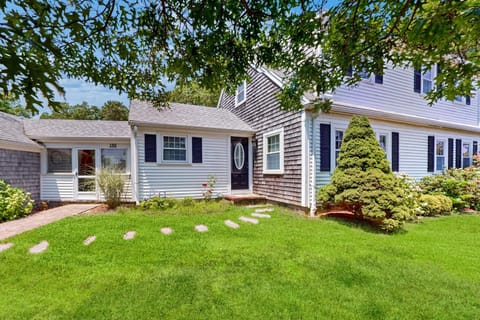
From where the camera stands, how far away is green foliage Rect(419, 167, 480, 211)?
330 inches

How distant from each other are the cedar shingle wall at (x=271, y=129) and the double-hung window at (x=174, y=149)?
9.99 feet

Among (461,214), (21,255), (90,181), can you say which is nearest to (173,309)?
(21,255)

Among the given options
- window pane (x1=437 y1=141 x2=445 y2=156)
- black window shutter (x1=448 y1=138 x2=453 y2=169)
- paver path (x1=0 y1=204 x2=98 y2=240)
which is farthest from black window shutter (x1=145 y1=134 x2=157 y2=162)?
black window shutter (x1=448 y1=138 x2=453 y2=169)

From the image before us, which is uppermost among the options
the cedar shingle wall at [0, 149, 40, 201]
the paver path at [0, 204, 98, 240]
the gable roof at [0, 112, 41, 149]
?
the gable roof at [0, 112, 41, 149]

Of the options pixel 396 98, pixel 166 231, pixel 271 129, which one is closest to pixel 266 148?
pixel 271 129

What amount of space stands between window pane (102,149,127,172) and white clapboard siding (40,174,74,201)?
1.39m

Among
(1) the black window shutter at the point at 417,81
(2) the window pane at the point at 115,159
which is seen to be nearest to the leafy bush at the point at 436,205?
(1) the black window shutter at the point at 417,81

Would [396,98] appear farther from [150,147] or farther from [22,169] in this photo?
[22,169]

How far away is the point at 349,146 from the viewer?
6.59 meters

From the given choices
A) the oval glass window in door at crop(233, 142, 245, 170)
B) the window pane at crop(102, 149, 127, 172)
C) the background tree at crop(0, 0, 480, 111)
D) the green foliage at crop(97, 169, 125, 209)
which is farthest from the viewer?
the oval glass window in door at crop(233, 142, 245, 170)

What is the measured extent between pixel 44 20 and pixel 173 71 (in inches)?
47.8

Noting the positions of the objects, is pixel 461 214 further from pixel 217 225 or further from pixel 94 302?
pixel 94 302

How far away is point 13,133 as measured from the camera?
27.3ft

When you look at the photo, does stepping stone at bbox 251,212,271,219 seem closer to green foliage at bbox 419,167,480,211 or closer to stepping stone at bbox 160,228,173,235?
stepping stone at bbox 160,228,173,235
